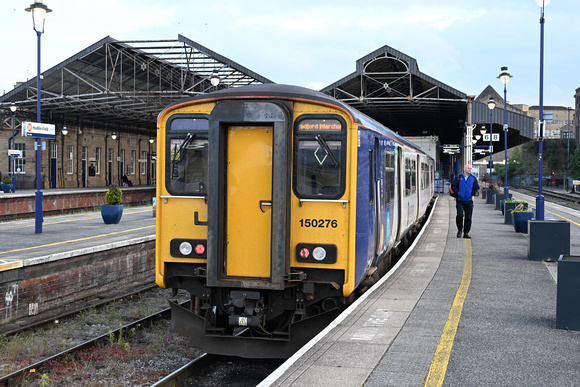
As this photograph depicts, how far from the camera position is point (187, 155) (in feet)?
22.8

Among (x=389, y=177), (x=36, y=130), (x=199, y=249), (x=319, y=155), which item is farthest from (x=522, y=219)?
(x=36, y=130)

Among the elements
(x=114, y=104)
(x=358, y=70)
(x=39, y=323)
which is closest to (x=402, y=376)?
(x=39, y=323)

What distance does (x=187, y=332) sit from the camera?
7043mm

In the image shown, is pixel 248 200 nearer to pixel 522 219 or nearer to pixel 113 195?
pixel 522 219

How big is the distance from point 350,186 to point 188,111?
2.03 meters

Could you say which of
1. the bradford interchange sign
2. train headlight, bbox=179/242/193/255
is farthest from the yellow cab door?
the bradford interchange sign

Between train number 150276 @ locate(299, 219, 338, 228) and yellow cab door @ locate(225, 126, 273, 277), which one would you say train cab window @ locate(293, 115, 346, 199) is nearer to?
train number 150276 @ locate(299, 219, 338, 228)

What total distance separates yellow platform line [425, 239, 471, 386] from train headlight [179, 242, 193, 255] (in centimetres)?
284

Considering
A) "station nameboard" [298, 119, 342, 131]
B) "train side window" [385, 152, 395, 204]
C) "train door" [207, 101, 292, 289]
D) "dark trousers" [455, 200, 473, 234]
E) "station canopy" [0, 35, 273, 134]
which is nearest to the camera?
"train door" [207, 101, 292, 289]

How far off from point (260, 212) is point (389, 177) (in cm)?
380

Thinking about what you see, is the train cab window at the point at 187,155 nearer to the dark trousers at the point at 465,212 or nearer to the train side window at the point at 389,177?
the train side window at the point at 389,177

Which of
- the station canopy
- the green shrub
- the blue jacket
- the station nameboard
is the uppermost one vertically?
the station canopy

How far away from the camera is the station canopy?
32.8 metres

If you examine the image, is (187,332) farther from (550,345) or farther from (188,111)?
(550,345)
